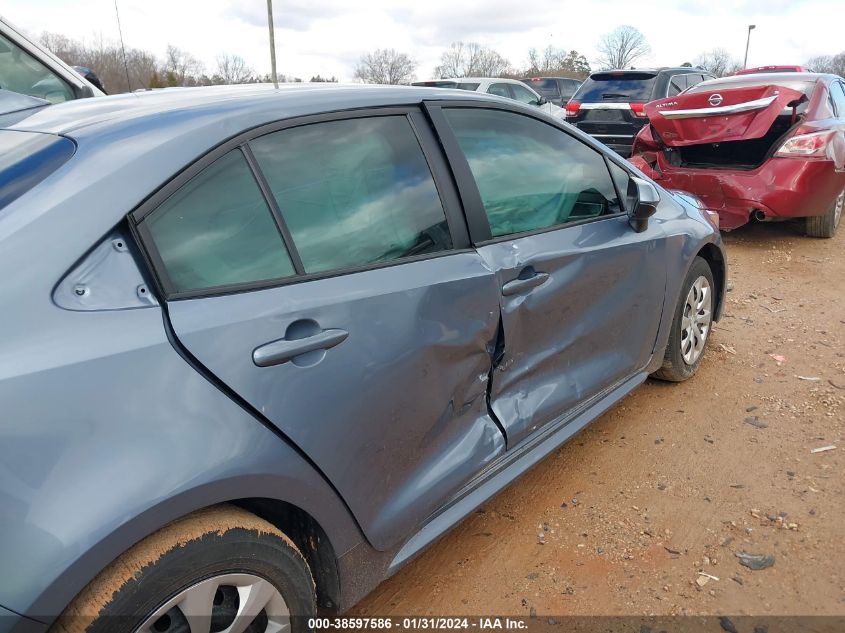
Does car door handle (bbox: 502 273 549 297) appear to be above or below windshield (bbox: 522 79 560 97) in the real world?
below

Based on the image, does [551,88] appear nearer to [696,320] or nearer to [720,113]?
[720,113]

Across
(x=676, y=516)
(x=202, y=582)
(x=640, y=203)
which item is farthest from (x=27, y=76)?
(x=676, y=516)

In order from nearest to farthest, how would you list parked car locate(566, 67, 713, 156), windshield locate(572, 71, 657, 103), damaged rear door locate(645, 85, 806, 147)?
damaged rear door locate(645, 85, 806, 147) < parked car locate(566, 67, 713, 156) < windshield locate(572, 71, 657, 103)

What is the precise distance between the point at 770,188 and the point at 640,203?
11.9 feet

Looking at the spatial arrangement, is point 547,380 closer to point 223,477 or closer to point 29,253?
point 223,477

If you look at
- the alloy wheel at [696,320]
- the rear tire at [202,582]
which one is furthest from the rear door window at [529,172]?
the rear tire at [202,582]

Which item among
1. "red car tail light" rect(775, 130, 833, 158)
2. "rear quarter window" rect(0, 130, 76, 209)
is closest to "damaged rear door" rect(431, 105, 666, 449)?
"rear quarter window" rect(0, 130, 76, 209)

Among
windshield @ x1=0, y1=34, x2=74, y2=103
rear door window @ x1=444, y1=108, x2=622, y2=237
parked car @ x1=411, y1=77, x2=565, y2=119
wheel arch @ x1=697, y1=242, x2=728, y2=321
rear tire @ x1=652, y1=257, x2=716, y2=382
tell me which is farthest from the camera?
parked car @ x1=411, y1=77, x2=565, y2=119

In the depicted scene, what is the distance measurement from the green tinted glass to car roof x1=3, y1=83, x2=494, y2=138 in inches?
5.7

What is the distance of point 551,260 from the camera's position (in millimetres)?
2393

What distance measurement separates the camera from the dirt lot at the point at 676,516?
2.19 meters

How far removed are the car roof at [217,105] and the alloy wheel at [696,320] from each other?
1.95 m

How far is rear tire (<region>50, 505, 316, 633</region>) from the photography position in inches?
50.2

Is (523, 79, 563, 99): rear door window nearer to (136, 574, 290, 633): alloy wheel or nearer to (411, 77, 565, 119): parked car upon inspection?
(411, 77, 565, 119): parked car
